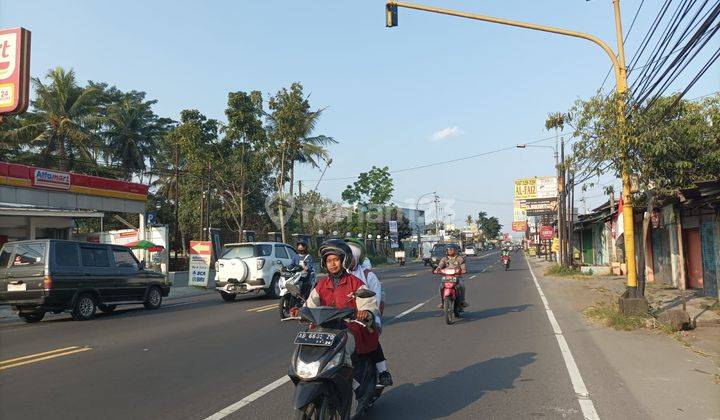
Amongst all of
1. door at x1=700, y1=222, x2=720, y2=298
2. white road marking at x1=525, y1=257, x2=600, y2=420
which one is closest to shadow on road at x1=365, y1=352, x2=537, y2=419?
white road marking at x1=525, y1=257, x2=600, y2=420

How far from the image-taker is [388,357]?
8.85 metres

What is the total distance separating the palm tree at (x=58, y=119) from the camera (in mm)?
36875

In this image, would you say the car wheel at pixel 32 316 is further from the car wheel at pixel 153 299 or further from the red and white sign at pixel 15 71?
the red and white sign at pixel 15 71

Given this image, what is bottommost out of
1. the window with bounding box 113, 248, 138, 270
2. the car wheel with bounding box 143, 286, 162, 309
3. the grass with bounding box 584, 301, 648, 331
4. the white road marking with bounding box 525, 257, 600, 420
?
the white road marking with bounding box 525, 257, 600, 420

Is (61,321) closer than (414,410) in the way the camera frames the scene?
No

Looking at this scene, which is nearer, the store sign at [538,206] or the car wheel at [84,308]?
the car wheel at [84,308]

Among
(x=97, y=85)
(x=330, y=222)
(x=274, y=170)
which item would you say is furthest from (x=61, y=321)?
(x=330, y=222)

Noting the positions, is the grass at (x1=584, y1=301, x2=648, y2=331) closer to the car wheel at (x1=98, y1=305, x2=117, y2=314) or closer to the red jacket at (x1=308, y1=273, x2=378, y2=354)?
the red jacket at (x1=308, y1=273, x2=378, y2=354)

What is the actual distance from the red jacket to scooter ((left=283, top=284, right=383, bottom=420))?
0.24 metres

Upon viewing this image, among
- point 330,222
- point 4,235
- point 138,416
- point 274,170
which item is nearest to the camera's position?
point 138,416

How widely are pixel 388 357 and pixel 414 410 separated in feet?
9.37

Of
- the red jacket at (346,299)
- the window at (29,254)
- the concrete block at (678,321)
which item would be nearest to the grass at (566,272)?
the concrete block at (678,321)

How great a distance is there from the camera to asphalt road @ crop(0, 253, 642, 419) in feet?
20.1

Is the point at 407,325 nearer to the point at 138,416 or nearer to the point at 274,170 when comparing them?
the point at 138,416
